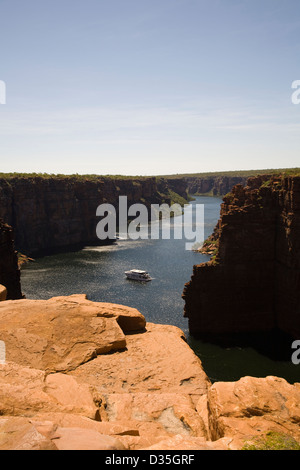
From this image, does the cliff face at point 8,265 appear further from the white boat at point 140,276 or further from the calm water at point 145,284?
the white boat at point 140,276

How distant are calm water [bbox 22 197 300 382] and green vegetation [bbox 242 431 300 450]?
103ft

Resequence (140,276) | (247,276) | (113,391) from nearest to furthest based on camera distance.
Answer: (113,391) < (247,276) < (140,276)

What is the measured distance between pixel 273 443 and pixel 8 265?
3845 centimetres

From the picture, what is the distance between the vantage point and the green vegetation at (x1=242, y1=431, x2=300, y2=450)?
750 centimetres

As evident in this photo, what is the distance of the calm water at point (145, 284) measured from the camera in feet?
135

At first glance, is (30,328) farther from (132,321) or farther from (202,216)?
(202,216)

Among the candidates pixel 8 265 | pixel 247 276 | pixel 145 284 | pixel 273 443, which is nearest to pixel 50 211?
pixel 145 284

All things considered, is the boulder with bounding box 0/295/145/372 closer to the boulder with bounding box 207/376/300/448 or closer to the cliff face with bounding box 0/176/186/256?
the boulder with bounding box 207/376/300/448

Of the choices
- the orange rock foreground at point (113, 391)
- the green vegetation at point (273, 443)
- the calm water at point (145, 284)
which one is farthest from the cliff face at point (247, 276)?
the green vegetation at point (273, 443)

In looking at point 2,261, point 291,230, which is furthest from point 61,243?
point 291,230

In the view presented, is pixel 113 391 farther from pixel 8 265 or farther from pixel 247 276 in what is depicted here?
pixel 247 276

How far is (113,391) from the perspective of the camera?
37.2ft

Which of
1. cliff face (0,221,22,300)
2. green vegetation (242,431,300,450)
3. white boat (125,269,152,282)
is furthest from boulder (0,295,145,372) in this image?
white boat (125,269,152,282)

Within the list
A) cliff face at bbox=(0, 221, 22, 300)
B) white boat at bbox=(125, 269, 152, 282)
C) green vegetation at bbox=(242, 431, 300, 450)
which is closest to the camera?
green vegetation at bbox=(242, 431, 300, 450)
